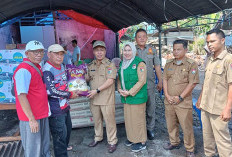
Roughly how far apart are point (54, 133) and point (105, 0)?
318 centimetres

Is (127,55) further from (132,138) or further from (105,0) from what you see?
(105,0)

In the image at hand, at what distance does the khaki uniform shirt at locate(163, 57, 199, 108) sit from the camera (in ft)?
7.81

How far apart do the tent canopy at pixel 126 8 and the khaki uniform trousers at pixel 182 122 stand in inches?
69.1

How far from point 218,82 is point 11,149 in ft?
11.1

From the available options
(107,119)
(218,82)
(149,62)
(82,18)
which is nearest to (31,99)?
(107,119)

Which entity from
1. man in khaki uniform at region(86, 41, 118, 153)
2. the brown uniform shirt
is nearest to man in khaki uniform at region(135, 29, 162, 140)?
the brown uniform shirt

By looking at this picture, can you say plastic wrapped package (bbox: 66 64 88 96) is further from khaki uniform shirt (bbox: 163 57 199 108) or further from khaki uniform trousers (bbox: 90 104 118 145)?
khaki uniform shirt (bbox: 163 57 199 108)

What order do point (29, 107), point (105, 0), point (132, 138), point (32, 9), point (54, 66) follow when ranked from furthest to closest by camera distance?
point (32, 9), point (105, 0), point (132, 138), point (54, 66), point (29, 107)

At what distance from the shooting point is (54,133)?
7.34 feet

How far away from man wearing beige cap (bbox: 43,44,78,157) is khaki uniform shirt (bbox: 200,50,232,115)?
5.66 ft

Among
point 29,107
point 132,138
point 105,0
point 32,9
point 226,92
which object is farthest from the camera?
point 32,9

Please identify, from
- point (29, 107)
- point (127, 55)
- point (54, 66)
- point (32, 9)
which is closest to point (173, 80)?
point (127, 55)

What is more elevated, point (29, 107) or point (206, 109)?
point (29, 107)

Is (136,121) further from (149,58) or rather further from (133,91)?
(149,58)
